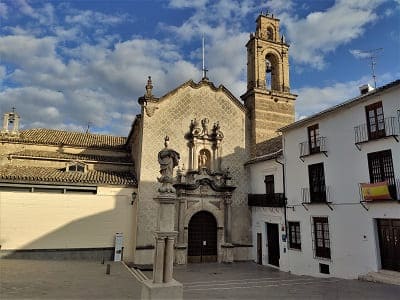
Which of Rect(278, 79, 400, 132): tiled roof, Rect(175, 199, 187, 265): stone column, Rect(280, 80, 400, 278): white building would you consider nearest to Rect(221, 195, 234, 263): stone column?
Rect(175, 199, 187, 265): stone column

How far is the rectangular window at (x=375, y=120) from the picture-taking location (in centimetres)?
1256

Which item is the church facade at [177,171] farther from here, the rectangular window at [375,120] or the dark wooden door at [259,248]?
the rectangular window at [375,120]

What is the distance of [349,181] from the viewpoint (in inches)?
534

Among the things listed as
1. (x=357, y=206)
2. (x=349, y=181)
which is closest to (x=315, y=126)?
(x=349, y=181)

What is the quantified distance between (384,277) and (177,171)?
1161 cm

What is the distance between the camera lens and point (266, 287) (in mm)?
11695

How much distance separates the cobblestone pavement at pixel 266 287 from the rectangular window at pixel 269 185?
474 cm

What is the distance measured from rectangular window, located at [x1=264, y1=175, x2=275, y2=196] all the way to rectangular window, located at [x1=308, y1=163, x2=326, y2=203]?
10.4 ft

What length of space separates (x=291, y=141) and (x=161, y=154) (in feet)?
33.6

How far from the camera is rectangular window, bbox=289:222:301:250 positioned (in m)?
16.2

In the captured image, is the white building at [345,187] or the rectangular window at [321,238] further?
the rectangular window at [321,238]

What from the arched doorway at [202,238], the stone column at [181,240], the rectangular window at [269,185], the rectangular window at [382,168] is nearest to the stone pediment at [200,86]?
the rectangular window at [269,185]

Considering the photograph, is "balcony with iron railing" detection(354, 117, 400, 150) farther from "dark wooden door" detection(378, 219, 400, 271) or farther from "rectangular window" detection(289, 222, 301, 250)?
"rectangular window" detection(289, 222, 301, 250)

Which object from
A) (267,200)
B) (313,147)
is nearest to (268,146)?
(267,200)
